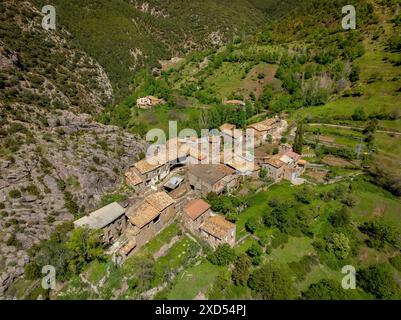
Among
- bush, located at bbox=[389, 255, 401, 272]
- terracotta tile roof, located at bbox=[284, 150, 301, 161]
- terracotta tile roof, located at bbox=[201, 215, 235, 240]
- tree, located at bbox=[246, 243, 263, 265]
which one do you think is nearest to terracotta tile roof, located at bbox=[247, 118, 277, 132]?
terracotta tile roof, located at bbox=[284, 150, 301, 161]

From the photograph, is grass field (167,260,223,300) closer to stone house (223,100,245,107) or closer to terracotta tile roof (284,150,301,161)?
terracotta tile roof (284,150,301,161)

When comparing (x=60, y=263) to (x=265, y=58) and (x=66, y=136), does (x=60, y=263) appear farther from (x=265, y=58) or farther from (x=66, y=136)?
(x=265, y=58)

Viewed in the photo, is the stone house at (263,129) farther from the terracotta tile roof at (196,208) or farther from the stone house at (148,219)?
the stone house at (148,219)

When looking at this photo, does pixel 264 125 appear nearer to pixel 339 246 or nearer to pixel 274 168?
pixel 274 168

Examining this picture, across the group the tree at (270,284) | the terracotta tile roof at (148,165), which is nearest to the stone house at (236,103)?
the terracotta tile roof at (148,165)

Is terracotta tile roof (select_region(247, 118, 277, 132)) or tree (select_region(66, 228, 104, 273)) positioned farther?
terracotta tile roof (select_region(247, 118, 277, 132))

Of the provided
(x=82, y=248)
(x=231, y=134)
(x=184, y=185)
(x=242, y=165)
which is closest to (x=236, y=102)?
(x=231, y=134)
